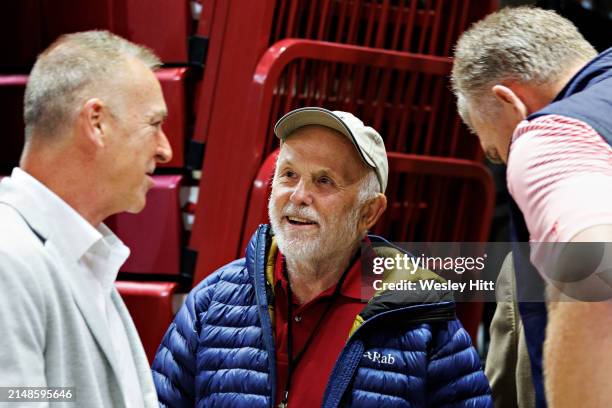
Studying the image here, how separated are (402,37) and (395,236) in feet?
2.13

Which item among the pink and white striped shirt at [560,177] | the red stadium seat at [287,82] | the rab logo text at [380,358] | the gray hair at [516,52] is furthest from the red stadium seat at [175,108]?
the pink and white striped shirt at [560,177]

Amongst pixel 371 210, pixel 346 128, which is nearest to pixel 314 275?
pixel 371 210

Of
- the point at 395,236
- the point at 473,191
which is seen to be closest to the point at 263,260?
the point at 395,236

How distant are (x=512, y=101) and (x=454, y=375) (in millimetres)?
636

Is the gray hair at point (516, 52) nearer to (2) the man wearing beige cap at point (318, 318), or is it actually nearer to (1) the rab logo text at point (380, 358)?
(2) the man wearing beige cap at point (318, 318)

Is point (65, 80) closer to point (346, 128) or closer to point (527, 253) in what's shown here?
point (346, 128)

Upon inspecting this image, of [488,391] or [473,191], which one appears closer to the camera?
[488,391]

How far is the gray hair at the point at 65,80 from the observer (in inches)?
66.2

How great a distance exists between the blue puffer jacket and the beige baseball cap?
13.2 inches

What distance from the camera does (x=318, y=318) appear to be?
2.11 metres

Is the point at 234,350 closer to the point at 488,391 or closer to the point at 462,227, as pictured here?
the point at 488,391

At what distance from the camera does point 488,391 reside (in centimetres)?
203

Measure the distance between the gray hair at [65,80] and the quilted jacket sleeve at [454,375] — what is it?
945 mm

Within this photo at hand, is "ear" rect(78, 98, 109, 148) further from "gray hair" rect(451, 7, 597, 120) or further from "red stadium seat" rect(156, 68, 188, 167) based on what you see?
"red stadium seat" rect(156, 68, 188, 167)
